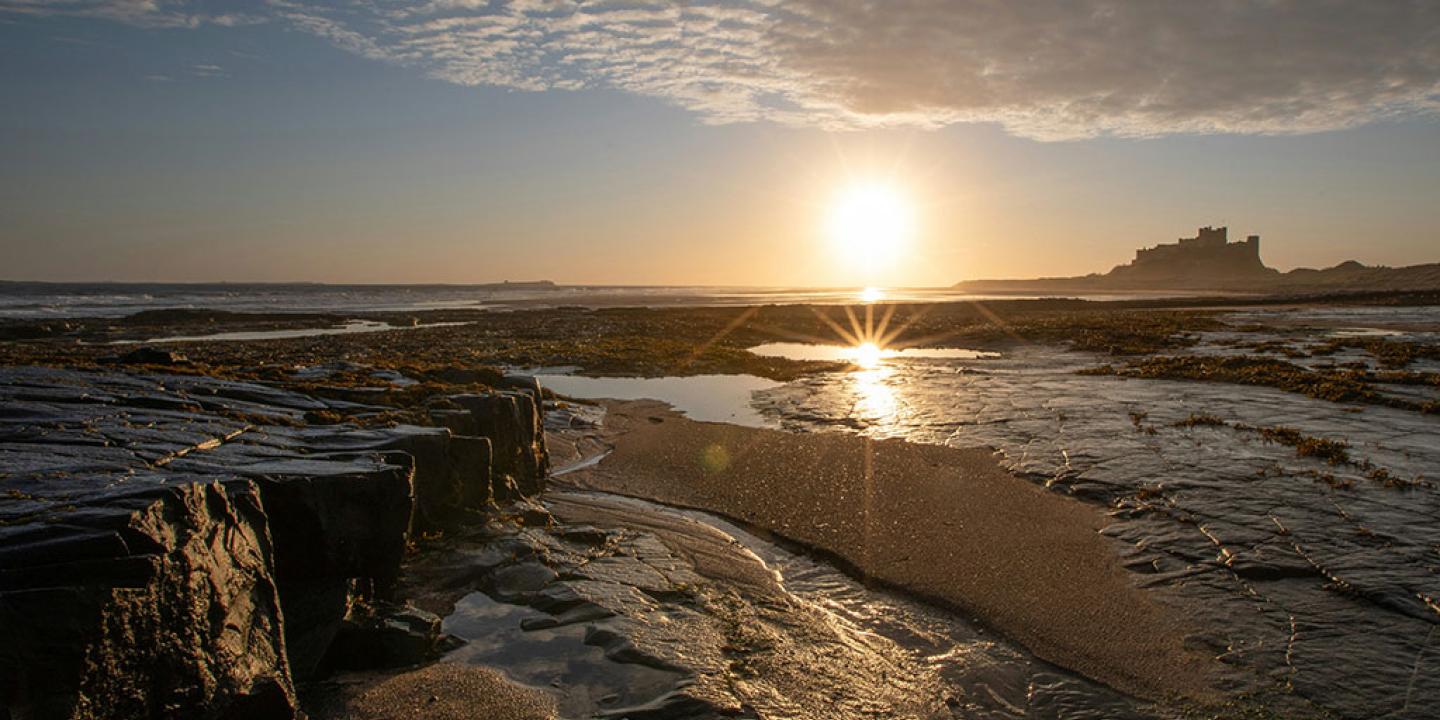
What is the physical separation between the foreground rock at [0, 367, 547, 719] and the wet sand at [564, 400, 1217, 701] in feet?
14.2

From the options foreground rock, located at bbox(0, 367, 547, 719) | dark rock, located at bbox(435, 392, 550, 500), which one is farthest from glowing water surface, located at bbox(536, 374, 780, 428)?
foreground rock, located at bbox(0, 367, 547, 719)

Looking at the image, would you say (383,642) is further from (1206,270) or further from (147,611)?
(1206,270)

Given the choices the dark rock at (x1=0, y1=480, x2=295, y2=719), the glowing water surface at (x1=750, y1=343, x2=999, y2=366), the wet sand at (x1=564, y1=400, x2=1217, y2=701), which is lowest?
the wet sand at (x1=564, y1=400, x2=1217, y2=701)

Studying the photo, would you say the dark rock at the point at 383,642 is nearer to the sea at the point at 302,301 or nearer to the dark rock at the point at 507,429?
the dark rock at the point at 507,429

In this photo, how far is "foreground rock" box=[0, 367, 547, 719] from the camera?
340cm

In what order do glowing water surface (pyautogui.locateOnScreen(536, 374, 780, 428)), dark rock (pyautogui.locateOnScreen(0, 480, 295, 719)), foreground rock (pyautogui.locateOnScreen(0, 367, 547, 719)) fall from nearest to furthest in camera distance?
dark rock (pyautogui.locateOnScreen(0, 480, 295, 719)) → foreground rock (pyautogui.locateOnScreen(0, 367, 547, 719)) → glowing water surface (pyautogui.locateOnScreen(536, 374, 780, 428))

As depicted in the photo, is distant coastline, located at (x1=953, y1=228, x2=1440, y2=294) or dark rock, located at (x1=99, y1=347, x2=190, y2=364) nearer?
dark rock, located at (x1=99, y1=347, x2=190, y2=364)

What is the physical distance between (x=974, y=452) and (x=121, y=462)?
37.2 feet

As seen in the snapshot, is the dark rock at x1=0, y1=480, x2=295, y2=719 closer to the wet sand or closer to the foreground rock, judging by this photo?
→ the foreground rock

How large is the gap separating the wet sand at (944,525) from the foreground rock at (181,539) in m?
4.34

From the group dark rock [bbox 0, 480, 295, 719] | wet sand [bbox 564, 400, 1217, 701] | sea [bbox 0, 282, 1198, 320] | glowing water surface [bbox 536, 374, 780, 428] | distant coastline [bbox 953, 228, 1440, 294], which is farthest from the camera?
distant coastline [bbox 953, 228, 1440, 294]

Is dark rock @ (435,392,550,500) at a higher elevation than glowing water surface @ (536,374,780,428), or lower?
higher

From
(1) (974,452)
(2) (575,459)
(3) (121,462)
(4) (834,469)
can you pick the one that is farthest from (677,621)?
(1) (974,452)

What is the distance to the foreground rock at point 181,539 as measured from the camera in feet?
11.2
